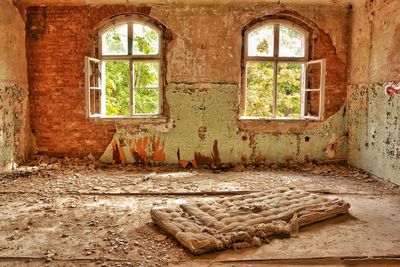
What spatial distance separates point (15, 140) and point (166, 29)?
9.72 ft

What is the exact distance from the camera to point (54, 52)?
18.7 ft

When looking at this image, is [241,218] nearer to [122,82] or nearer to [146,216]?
[146,216]

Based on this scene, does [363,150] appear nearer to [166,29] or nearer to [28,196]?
[166,29]

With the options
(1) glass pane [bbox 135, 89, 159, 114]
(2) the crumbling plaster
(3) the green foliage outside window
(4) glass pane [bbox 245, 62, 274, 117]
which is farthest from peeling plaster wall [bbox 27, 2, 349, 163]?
(1) glass pane [bbox 135, 89, 159, 114]

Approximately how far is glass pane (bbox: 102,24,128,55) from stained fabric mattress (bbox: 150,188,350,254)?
3589mm

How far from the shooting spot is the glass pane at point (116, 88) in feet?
25.4

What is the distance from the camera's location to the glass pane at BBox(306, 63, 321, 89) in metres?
5.80

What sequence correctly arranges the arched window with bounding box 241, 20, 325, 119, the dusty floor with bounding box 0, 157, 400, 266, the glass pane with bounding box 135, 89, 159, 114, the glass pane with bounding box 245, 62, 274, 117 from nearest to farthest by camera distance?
1. the dusty floor with bounding box 0, 157, 400, 266
2. the arched window with bounding box 241, 20, 325, 119
3. the glass pane with bounding box 245, 62, 274, 117
4. the glass pane with bounding box 135, 89, 159, 114

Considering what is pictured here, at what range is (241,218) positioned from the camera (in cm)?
294

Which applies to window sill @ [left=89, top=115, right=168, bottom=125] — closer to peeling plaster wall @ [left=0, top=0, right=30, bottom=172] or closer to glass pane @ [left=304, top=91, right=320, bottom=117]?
peeling plaster wall @ [left=0, top=0, right=30, bottom=172]

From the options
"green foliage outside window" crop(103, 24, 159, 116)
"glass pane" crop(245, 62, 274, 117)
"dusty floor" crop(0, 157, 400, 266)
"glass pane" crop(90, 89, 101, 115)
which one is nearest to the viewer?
"dusty floor" crop(0, 157, 400, 266)

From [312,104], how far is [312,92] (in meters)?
0.20

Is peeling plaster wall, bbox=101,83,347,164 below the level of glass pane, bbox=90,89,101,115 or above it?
below

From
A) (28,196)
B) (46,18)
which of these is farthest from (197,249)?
(46,18)
